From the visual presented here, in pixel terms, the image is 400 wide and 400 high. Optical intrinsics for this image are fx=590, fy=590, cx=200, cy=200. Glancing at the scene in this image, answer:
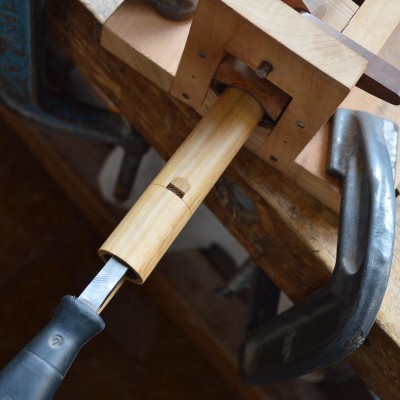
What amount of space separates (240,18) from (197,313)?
841mm

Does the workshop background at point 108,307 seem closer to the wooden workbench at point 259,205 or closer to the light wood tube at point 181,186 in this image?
the wooden workbench at point 259,205

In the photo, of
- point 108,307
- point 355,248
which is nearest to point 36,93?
point 355,248

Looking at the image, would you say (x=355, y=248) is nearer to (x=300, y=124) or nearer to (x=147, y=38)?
(x=300, y=124)

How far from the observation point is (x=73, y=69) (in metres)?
1.09

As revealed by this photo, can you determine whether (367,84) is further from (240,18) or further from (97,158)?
(97,158)

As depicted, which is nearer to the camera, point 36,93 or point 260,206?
point 260,206

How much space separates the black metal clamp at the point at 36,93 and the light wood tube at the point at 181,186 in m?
0.27

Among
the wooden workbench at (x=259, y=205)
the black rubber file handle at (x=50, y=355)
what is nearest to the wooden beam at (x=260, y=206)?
the wooden workbench at (x=259, y=205)

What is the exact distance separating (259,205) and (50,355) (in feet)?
0.98

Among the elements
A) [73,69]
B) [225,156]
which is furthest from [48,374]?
[73,69]

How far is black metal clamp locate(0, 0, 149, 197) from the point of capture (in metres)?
0.70

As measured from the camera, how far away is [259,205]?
2.22ft

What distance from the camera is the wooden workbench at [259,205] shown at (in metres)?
0.65

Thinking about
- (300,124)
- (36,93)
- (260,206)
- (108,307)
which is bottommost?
(108,307)
